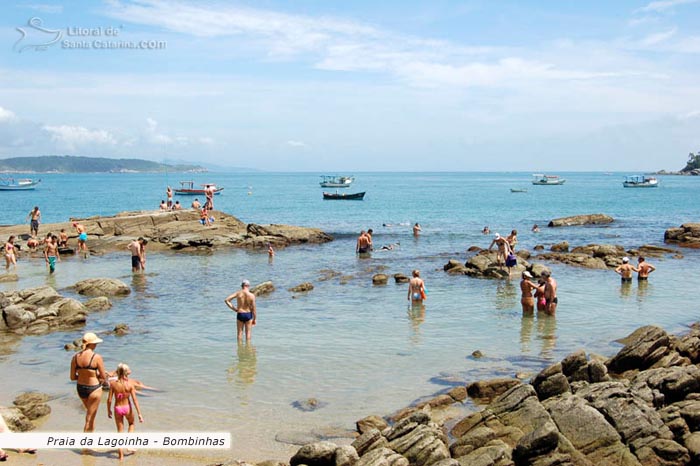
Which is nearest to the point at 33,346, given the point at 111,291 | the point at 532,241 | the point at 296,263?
the point at 111,291

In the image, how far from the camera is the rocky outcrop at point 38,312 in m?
20.9

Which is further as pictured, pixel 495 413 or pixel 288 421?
pixel 288 421

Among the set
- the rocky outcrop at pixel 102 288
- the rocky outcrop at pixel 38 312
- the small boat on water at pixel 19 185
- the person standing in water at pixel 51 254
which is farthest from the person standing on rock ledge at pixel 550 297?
the small boat on water at pixel 19 185

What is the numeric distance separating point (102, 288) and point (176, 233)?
55.5ft

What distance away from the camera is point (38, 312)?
2162 centimetres

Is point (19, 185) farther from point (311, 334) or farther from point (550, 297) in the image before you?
point (550, 297)

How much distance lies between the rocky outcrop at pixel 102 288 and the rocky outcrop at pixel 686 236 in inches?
1376

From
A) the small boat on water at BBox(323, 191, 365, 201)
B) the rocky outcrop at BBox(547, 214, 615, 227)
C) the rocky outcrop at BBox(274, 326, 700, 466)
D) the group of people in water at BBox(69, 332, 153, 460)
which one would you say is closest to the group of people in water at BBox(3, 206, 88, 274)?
the group of people in water at BBox(69, 332, 153, 460)

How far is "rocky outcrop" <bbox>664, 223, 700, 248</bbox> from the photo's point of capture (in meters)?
42.4

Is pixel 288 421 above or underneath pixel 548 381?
underneath

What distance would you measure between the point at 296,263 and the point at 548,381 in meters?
24.2

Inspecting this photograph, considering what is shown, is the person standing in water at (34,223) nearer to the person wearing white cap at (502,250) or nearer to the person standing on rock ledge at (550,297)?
the person wearing white cap at (502,250)

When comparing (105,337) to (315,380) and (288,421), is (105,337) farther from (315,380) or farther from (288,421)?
(288,421)

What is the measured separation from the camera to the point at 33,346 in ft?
62.7
